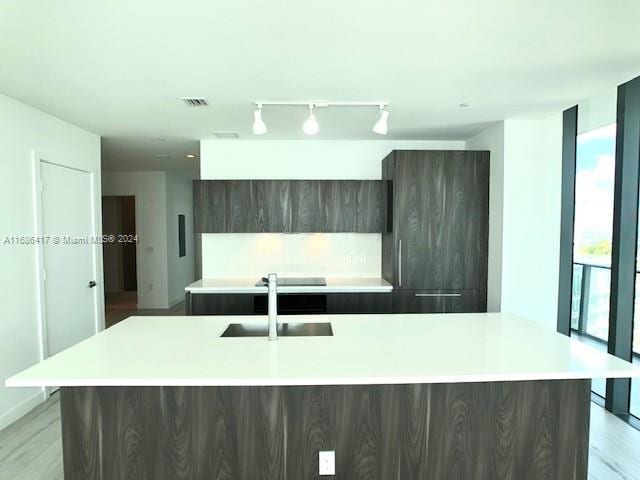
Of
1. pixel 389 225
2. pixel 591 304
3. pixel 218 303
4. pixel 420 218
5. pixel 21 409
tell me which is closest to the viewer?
pixel 21 409

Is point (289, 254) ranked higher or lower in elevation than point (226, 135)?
lower

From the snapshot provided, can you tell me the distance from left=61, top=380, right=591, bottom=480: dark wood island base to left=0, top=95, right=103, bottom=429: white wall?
1585 millimetres

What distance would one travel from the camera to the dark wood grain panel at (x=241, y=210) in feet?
13.3

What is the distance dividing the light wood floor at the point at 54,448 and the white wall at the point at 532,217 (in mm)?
1025

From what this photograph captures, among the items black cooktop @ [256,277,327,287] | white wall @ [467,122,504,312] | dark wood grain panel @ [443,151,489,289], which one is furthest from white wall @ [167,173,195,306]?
white wall @ [467,122,504,312]

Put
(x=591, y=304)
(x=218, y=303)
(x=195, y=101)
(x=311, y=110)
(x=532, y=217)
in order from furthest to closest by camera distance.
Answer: (x=591, y=304)
(x=218, y=303)
(x=532, y=217)
(x=195, y=101)
(x=311, y=110)

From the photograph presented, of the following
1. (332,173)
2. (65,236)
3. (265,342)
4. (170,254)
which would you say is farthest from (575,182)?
(170,254)

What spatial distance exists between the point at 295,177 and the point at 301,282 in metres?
1.27

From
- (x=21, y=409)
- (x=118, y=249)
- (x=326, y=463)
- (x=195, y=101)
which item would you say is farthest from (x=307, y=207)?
(x=118, y=249)

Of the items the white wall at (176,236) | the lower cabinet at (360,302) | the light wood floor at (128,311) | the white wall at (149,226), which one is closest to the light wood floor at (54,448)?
the lower cabinet at (360,302)

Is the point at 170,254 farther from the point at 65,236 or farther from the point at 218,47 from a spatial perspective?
the point at 218,47

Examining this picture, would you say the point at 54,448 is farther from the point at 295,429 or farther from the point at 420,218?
the point at 420,218

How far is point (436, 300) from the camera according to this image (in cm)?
373

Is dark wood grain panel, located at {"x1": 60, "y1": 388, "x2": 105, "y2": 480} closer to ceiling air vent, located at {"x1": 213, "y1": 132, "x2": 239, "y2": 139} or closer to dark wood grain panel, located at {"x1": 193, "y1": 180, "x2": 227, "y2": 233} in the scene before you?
dark wood grain panel, located at {"x1": 193, "y1": 180, "x2": 227, "y2": 233}
